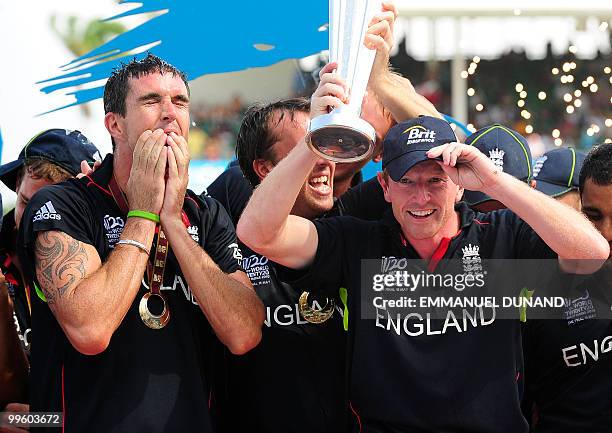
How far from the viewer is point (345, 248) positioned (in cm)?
292

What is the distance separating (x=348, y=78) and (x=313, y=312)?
98 centimetres

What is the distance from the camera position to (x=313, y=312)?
314 cm

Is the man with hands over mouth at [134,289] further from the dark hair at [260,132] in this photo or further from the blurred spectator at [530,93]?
the blurred spectator at [530,93]

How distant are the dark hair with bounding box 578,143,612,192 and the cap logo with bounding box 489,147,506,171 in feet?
1.05

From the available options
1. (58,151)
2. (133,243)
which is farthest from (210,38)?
(133,243)

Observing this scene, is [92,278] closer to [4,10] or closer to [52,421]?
[52,421]

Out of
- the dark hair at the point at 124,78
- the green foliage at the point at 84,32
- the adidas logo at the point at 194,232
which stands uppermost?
the green foliage at the point at 84,32

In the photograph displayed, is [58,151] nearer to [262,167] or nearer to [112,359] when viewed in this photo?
[262,167]

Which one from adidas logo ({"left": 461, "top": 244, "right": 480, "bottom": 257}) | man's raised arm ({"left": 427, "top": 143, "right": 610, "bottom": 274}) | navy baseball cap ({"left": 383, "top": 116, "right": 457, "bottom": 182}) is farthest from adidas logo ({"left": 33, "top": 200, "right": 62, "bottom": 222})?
adidas logo ({"left": 461, "top": 244, "right": 480, "bottom": 257})

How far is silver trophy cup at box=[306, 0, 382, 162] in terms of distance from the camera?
2385 mm

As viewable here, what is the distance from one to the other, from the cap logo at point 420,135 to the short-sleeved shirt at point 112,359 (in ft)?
2.95

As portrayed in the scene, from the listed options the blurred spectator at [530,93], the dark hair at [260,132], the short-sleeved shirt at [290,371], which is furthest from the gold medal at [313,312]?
the blurred spectator at [530,93]

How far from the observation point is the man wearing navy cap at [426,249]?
2.67 m

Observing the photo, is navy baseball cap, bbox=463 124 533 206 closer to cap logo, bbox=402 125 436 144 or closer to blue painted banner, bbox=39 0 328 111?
cap logo, bbox=402 125 436 144
